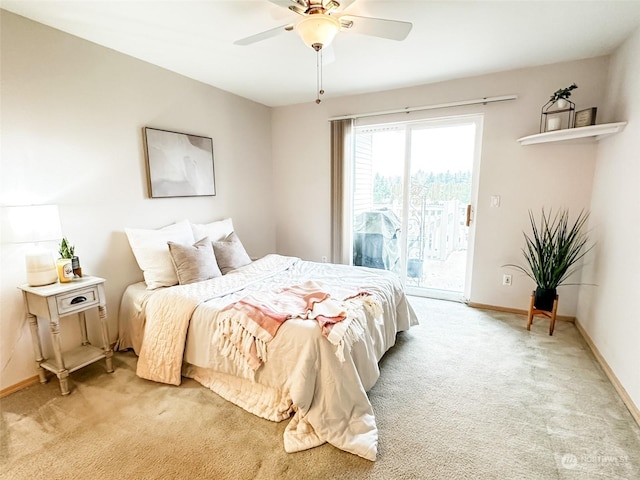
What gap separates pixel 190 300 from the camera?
7.39 feet

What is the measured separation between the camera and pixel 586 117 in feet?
8.87

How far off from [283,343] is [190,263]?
1275 millimetres

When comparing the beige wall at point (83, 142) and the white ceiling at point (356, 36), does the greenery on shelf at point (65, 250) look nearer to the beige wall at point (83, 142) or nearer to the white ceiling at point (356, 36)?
the beige wall at point (83, 142)

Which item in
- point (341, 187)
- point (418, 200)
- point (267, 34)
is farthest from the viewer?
point (341, 187)

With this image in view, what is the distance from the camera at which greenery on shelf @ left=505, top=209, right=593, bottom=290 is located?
2.87 meters

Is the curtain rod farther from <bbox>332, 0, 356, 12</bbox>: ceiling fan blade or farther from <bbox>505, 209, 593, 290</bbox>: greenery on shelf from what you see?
<bbox>332, 0, 356, 12</bbox>: ceiling fan blade

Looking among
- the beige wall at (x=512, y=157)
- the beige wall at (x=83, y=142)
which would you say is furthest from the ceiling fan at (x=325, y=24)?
the beige wall at (x=512, y=157)

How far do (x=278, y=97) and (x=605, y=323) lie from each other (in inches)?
159

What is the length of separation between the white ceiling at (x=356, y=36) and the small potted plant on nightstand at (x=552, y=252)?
5.07 ft

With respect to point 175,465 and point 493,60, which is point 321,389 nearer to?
point 175,465

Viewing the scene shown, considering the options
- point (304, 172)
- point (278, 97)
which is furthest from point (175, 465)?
point (278, 97)

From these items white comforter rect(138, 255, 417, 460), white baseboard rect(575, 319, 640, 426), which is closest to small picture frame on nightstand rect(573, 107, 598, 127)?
white baseboard rect(575, 319, 640, 426)

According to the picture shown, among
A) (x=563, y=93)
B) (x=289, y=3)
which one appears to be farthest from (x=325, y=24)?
(x=563, y=93)

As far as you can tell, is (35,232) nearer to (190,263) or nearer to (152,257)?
(152,257)
